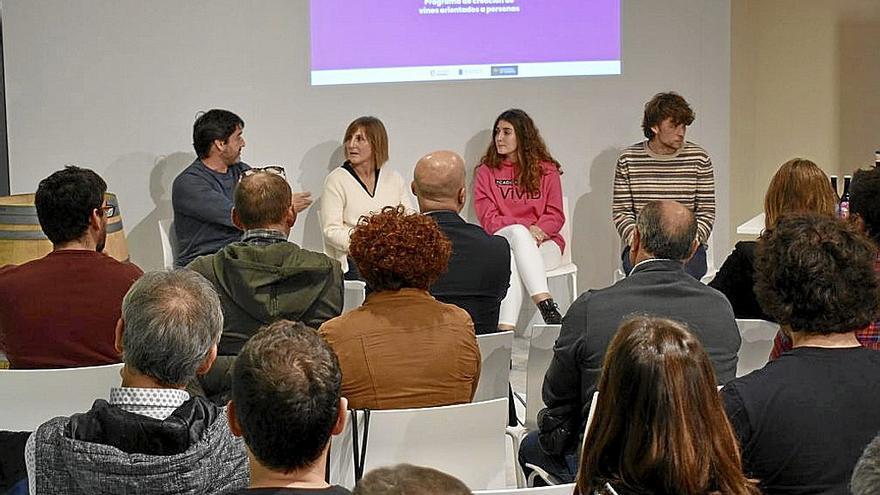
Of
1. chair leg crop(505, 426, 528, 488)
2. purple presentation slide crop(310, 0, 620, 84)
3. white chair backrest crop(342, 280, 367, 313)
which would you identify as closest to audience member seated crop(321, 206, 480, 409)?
chair leg crop(505, 426, 528, 488)

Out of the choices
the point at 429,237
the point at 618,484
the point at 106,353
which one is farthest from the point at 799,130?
the point at 618,484

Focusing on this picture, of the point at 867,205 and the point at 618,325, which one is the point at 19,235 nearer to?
the point at 618,325

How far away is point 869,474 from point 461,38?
16.4 ft

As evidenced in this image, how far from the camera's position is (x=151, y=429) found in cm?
201

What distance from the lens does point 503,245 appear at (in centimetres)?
382

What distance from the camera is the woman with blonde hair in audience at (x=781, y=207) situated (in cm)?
366

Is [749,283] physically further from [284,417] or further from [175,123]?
[175,123]

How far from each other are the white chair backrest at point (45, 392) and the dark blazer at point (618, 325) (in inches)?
44.8

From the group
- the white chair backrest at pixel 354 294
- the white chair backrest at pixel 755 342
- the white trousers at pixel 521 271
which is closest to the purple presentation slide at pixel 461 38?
the white trousers at pixel 521 271

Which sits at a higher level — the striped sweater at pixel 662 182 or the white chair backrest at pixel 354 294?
the striped sweater at pixel 662 182

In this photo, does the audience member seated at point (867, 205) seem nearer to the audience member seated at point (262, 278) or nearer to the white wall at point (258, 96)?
the audience member seated at point (262, 278)

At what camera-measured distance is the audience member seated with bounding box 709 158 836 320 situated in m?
3.66

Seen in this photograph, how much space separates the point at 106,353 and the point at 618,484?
188 cm

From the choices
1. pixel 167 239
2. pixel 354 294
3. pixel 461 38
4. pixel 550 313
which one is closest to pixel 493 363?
pixel 354 294
